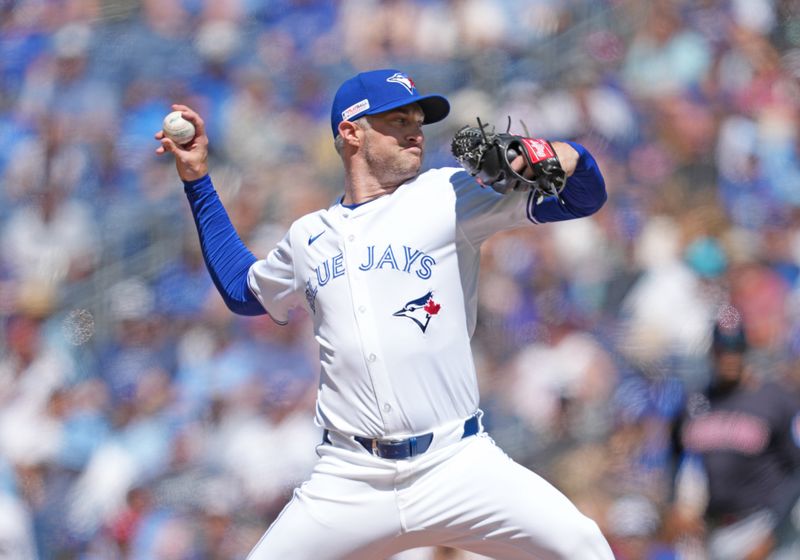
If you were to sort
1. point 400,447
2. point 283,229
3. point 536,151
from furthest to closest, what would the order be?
point 283,229 < point 400,447 < point 536,151

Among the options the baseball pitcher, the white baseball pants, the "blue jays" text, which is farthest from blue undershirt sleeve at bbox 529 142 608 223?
the white baseball pants

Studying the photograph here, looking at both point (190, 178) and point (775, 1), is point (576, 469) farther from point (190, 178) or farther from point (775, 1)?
point (775, 1)

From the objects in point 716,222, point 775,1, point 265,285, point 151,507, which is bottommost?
point 151,507

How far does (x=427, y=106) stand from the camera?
3221mm

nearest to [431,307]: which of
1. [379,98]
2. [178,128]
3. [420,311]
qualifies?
[420,311]

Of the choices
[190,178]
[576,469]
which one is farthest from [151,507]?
[190,178]

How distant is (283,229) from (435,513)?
144 inches

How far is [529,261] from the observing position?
5.64 metres

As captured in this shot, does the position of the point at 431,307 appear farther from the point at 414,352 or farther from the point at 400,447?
the point at 400,447

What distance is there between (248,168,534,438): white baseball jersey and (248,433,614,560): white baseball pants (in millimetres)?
112

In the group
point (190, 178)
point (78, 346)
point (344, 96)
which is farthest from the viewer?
point (78, 346)

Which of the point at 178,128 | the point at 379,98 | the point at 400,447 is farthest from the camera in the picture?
the point at 178,128

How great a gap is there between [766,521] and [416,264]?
217 centimetres

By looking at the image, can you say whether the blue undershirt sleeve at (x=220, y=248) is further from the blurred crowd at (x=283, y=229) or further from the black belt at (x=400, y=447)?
the blurred crowd at (x=283, y=229)
